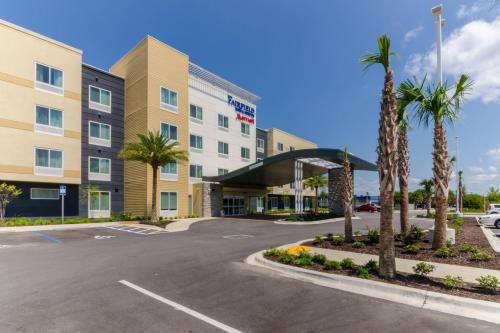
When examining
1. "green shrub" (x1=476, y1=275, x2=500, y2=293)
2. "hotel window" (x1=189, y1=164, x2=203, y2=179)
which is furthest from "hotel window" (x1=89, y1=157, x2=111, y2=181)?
"green shrub" (x1=476, y1=275, x2=500, y2=293)

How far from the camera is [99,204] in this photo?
30484 millimetres

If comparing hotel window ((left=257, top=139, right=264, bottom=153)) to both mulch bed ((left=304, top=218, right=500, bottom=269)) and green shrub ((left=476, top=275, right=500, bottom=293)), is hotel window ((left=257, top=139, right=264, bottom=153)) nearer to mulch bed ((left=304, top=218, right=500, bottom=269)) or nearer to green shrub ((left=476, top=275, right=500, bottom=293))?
mulch bed ((left=304, top=218, right=500, bottom=269))

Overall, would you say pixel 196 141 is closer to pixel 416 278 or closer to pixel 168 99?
pixel 168 99

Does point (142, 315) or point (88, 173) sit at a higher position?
point (88, 173)

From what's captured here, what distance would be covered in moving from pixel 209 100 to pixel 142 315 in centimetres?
3485

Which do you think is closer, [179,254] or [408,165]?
[179,254]

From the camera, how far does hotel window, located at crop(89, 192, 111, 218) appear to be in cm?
2984

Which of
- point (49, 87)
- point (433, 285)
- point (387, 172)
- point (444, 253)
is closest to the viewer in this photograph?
point (433, 285)

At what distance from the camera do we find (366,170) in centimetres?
3722

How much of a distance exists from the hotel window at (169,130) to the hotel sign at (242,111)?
10.9m

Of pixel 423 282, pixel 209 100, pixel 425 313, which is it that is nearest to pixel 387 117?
pixel 423 282

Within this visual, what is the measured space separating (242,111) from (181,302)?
3925 centimetres

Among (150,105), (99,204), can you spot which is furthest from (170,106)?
(99,204)

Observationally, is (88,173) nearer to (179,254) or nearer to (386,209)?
(179,254)
